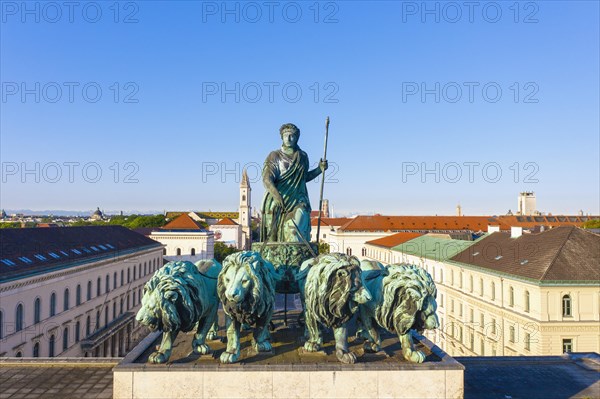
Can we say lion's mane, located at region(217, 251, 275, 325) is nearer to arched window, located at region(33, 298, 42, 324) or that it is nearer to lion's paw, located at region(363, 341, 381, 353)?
lion's paw, located at region(363, 341, 381, 353)

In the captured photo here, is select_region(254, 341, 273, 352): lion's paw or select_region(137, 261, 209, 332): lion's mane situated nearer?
select_region(137, 261, 209, 332): lion's mane

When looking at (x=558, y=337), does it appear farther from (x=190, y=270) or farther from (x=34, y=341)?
(x=34, y=341)

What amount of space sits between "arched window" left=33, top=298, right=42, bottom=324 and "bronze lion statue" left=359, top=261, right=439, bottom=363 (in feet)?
81.2

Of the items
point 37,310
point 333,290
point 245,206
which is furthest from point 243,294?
point 245,206

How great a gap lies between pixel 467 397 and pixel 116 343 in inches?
1379

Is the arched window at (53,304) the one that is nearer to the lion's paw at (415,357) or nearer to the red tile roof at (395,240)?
the lion's paw at (415,357)

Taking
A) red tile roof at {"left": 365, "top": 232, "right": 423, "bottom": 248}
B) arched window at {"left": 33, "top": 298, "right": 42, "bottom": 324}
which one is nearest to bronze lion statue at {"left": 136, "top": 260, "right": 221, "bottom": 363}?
arched window at {"left": 33, "top": 298, "right": 42, "bottom": 324}

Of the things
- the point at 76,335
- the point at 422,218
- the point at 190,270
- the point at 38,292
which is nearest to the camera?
the point at 190,270

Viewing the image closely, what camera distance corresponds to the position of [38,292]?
27.5m

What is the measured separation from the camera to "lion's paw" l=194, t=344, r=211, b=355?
1045 centimetres

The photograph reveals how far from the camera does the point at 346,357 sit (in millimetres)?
9867

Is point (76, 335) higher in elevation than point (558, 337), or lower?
lower

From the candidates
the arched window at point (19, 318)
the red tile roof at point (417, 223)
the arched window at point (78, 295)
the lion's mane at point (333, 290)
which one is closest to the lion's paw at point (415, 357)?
the lion's mane at point (333, 290)

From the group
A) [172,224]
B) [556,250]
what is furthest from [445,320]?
[172,224]
